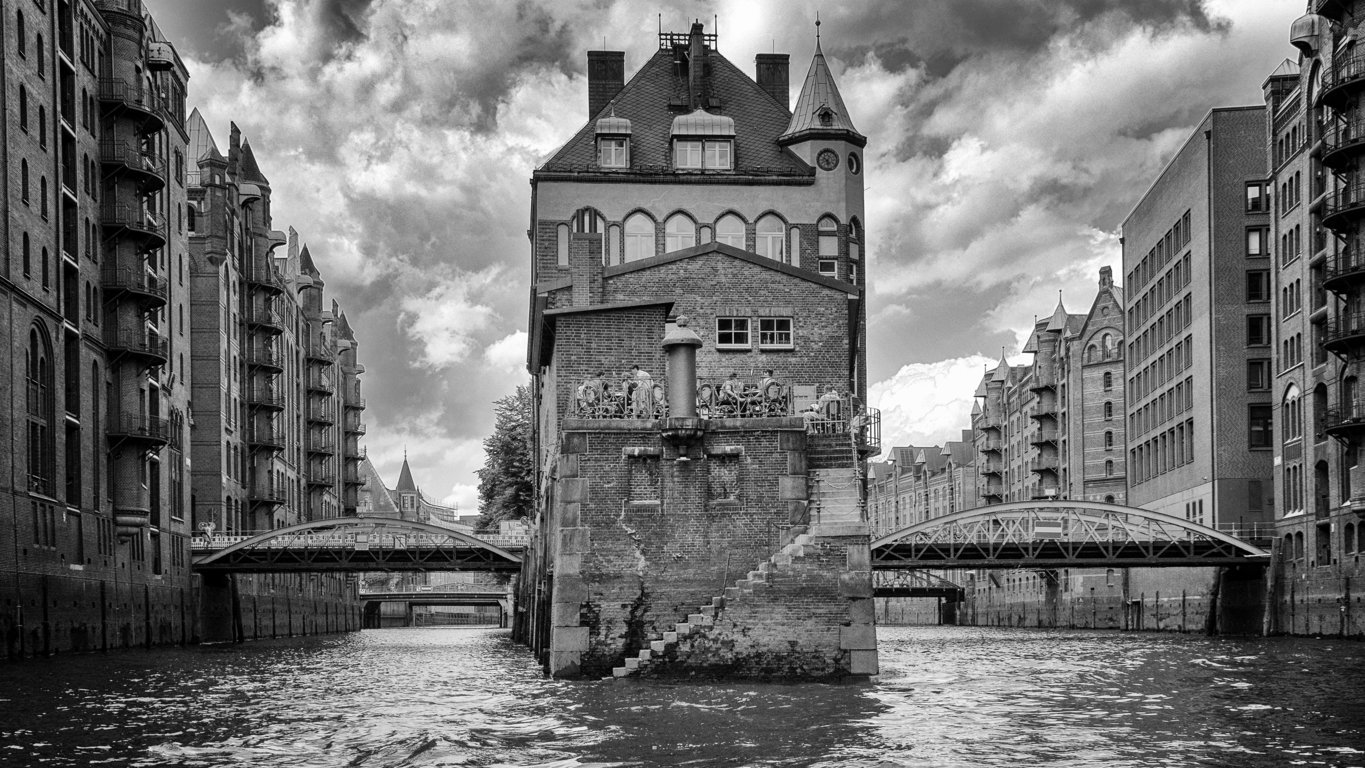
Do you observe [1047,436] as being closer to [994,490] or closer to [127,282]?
[994,490]

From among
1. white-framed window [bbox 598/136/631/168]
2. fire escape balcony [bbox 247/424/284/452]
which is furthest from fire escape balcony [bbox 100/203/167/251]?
fire escape balcony [bbox 247/424/284/452]

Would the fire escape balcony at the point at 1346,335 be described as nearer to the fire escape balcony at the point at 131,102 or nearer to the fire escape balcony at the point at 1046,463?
the fire escape balcony at the point at 131,102

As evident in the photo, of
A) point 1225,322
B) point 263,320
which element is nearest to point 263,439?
point 263,320

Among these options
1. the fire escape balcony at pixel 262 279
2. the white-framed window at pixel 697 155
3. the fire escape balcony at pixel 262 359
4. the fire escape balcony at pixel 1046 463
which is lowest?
the fire escape balcony at pixel 1046 463

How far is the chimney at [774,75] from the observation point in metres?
78.3

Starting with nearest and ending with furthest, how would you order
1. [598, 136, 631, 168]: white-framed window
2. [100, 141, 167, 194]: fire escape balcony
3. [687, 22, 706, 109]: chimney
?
[100, 141, 167, 194]: fire escape balcony → [598, 136, 631, 168]: white-framed window → [687, 22, 706, 109]: chimney

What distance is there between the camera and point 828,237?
69.2 meters

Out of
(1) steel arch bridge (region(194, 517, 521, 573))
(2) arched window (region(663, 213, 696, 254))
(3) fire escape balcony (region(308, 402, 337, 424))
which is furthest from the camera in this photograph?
(3) fire escape balcony (region(308, 402, 337, 424))

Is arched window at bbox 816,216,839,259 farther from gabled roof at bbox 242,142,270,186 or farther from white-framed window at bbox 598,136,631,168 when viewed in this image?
gabled roof at bbox 242,142,270,186

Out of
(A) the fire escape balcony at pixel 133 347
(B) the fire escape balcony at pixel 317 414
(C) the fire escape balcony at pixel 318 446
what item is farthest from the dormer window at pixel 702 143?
(B) the fire escape balcony at pixel 317 414

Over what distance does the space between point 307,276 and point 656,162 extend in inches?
2357

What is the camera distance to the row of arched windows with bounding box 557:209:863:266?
68.0m

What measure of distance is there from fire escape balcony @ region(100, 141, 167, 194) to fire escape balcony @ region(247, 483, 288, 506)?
33870 mm

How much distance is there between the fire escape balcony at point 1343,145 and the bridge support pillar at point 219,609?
48576mm
